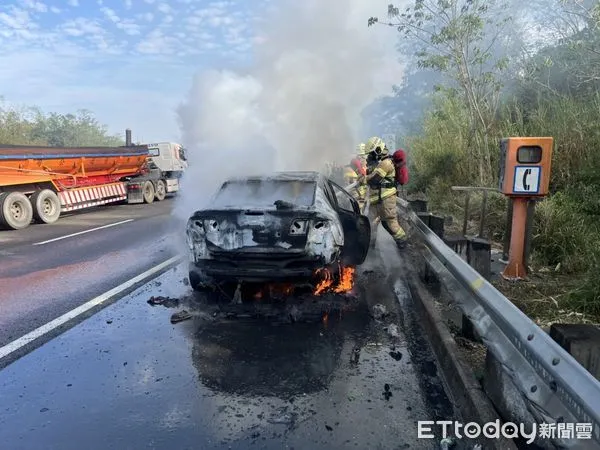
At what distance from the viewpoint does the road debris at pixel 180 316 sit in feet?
16.2

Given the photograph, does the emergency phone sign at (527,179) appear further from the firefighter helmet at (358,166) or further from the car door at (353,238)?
the firefighter helmet at (358,166)

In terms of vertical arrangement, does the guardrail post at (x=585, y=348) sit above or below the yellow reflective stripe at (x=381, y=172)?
below

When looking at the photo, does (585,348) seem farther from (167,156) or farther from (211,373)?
(167,156)

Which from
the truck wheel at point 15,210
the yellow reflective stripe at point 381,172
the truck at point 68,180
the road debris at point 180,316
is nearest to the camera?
the road debris at point 180,316

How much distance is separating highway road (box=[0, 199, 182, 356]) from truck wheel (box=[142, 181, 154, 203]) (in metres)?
4.85

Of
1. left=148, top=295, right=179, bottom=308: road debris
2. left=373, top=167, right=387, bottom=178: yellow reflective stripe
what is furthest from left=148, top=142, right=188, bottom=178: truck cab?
left=148, top=295, right=179, bottom=308: road debris

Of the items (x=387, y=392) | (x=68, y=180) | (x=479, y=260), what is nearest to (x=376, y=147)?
(x=479, y=260)

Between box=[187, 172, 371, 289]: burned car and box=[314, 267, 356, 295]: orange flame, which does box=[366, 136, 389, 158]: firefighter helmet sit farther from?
box=[187, 172, 371, 289]: burned car

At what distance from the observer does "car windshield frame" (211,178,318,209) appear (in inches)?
216

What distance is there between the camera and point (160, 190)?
20156 mm

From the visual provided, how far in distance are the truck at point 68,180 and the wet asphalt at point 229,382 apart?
8618 mm

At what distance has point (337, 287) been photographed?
5.72 meters

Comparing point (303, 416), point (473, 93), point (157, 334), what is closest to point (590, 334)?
point (303, 416)

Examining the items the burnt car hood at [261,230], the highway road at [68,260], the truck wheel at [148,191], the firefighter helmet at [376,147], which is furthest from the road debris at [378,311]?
the truck wheel at [148,191]
